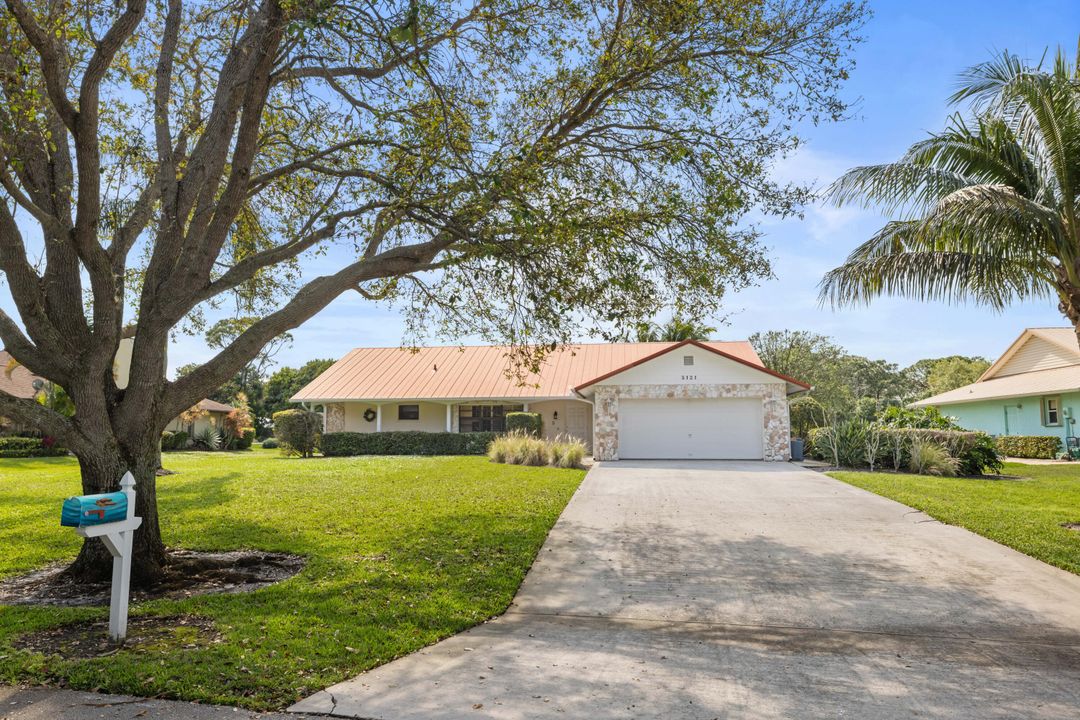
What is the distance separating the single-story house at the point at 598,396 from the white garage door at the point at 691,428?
0.11ft

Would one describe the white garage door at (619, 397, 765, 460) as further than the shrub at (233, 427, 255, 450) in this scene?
No

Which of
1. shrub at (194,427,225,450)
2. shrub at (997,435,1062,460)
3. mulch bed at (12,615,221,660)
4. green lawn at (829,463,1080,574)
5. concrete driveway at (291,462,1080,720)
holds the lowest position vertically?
concrete driveway at (291,462,1080,720)

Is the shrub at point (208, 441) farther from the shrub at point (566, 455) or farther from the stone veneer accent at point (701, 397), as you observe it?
the shrub at point (566, 455)

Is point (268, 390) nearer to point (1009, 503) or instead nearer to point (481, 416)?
point (481, 416)

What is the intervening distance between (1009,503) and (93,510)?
13.2 m

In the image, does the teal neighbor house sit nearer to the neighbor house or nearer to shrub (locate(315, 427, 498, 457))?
shrub (locate(315, 427, 498, 457))

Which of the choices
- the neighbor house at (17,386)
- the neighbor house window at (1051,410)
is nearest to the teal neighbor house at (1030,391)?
the neighbor house window at (1051,410)

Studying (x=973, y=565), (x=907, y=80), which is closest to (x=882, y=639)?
(x=973, y=565)

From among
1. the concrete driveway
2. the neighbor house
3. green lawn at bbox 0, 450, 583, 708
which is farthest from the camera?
the neighbor house

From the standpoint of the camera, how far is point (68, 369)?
6.34 m

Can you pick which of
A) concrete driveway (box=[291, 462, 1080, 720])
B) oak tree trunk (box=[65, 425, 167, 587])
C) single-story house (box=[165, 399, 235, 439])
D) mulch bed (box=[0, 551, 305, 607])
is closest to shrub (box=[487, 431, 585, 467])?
concrete driveway (box=[291, 462, 1080, 720])

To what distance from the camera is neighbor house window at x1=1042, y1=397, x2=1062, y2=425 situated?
2362 centimetres

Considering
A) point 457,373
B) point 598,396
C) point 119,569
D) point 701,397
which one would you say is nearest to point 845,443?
point 701,397

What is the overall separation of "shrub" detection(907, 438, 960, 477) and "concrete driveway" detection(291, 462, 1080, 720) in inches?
321
